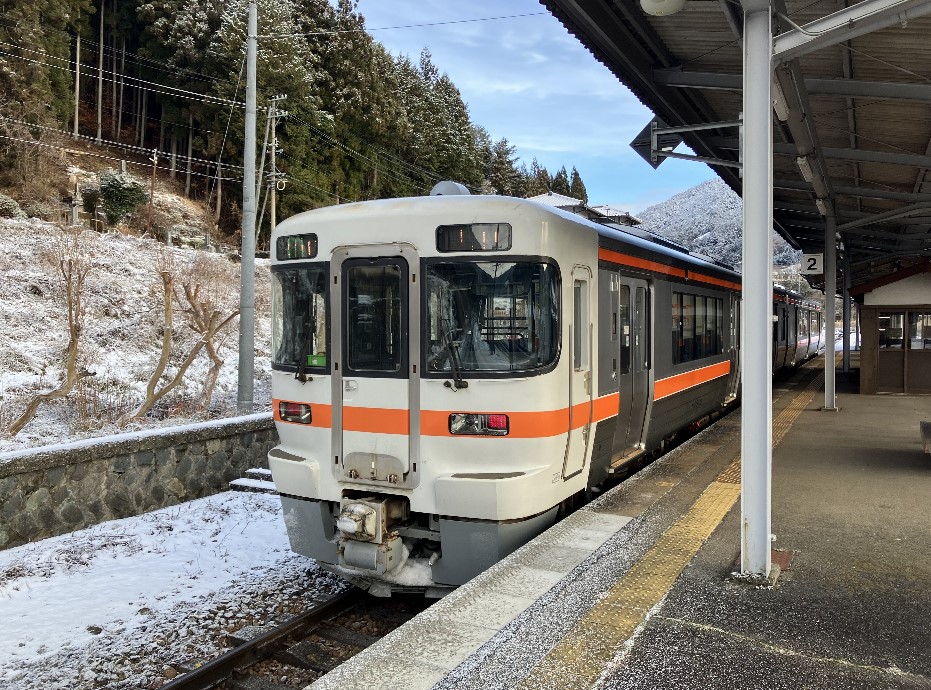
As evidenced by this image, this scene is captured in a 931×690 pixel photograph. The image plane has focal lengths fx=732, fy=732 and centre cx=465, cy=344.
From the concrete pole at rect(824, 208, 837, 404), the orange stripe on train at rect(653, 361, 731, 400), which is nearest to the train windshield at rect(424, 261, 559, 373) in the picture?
the orange stripe on train at rect(653, 361, 731, 400)

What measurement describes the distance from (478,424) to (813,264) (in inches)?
460

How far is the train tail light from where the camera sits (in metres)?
5.52

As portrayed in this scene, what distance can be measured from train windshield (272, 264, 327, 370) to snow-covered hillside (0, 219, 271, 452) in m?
7.92

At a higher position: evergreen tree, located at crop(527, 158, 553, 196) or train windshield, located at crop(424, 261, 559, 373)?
evergreen tree, located at crop(527, 158, 553, 196)

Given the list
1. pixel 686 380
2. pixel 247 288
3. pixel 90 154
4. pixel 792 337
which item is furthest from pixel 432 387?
pixel 90 154

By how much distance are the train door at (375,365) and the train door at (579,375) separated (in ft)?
3.87

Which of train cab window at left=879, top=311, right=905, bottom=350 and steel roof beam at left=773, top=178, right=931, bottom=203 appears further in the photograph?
train cab window at left=879, top=311, right=905, bottom=350

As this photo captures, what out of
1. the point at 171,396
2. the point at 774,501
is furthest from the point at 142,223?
the point at 774,501

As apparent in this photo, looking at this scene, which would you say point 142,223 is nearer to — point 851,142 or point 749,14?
point 851,142

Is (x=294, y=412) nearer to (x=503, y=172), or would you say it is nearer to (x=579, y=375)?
(x=579, y=375)

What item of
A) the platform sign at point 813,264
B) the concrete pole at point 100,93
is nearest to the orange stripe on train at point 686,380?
the platform sign at point 813,264

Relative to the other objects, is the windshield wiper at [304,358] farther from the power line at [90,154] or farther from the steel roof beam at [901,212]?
the power line at [90,154]

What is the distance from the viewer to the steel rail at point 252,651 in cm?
448

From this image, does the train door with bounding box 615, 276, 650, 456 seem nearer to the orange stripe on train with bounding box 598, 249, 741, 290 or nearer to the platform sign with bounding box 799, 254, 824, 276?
the orange stripe on train with bounding box 598, 249, 741, 290
